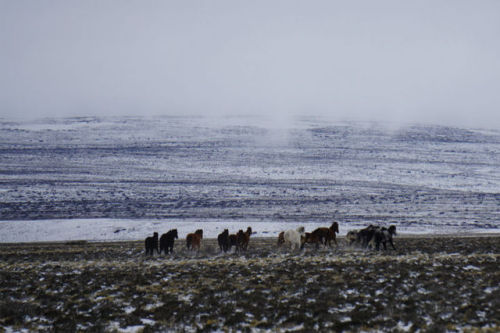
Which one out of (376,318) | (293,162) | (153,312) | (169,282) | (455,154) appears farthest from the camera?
(455,154)

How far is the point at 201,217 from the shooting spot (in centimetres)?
3269

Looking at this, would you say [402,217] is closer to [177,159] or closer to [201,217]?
[201,217]

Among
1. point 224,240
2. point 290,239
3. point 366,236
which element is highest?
point 366,236

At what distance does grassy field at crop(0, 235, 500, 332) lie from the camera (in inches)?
287

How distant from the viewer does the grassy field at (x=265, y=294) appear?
728cm

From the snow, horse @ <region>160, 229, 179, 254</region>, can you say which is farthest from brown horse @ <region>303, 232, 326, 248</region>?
the snow

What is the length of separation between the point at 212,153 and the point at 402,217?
37824 millimetres

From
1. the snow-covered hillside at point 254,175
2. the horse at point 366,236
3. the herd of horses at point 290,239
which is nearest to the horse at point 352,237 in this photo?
the herd of horses at point 290,239

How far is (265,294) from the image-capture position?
893cm

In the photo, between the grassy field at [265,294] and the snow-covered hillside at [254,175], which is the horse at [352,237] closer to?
the grassy field at [265,294]

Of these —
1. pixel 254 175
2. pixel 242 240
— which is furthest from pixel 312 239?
pixel 254 175

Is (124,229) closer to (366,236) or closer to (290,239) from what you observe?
(290,239)

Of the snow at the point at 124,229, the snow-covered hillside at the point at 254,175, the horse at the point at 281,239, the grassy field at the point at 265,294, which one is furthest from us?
the snow-covered hillside at the point at 254,175

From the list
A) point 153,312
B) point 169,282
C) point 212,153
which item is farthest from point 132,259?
point 212,153
